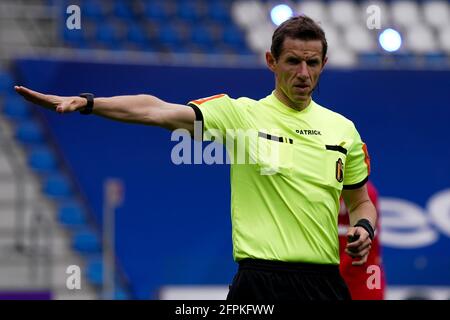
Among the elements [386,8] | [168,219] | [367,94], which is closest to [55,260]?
[168,219]

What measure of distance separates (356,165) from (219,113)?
719 mm

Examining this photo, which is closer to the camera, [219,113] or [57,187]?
[219,113]

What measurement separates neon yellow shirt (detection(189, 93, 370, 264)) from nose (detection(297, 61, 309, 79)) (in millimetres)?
189

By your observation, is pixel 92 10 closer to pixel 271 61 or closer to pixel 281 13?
pixel 281 13

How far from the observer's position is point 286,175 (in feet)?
17.1

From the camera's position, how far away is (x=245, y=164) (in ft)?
17.3

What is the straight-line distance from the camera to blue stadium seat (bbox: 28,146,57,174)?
13.3 m

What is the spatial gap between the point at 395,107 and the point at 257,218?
8343 millimetres

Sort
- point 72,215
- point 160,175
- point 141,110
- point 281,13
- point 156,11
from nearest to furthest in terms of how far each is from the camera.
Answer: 1. point 141,110
2. point 281,13
3. point 160,175
4. point 72,215
5. point 156,11

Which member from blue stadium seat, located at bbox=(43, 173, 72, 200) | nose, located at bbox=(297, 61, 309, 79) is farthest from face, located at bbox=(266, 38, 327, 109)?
blue stadium seat, located at bbox=(43, 173, 72, 200)

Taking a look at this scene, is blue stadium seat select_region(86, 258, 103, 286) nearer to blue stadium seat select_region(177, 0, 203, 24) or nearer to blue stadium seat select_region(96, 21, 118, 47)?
blue stadium seat select_region(96, 21, 118, 47)

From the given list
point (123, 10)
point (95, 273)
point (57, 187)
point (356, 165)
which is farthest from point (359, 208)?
point (123, 10)

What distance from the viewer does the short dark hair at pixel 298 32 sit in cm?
535

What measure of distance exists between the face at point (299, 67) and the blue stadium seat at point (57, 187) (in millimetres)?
8079
